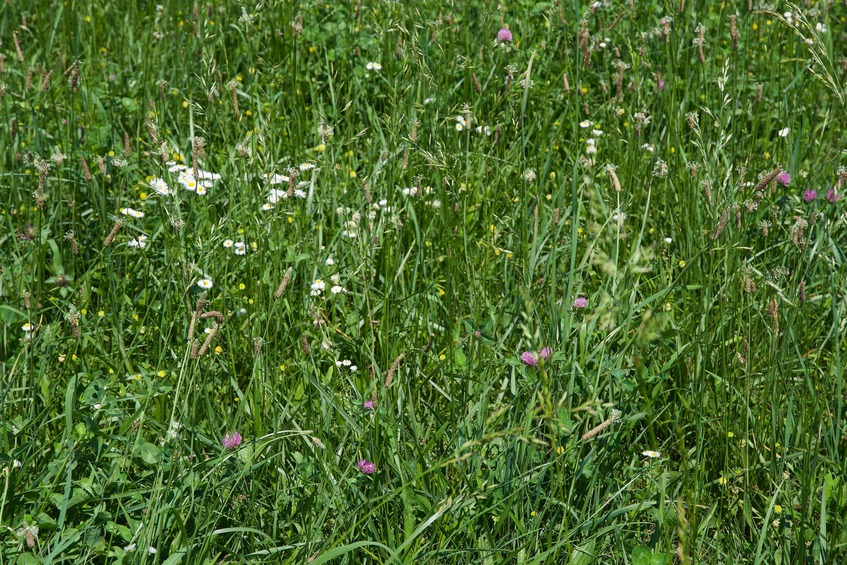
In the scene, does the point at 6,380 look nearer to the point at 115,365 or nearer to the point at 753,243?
the point at 115,365

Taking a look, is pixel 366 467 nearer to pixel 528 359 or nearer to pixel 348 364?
pixel 528 359

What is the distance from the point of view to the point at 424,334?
2438 millimetres

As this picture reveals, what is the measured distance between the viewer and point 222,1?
420 centimetres

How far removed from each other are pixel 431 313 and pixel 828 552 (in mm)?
1071

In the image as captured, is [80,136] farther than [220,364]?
Yes

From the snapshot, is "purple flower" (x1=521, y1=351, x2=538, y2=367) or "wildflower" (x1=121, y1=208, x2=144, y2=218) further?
"wildflower" (x1=121, y1=208, x2=144, y2=218)

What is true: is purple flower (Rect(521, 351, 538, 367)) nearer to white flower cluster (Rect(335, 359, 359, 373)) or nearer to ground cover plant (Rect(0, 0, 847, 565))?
ground cover plant (Rect(0, 0, 847, 565))

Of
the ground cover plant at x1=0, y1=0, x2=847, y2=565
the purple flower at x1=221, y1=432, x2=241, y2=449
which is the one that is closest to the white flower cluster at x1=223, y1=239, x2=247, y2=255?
the ground cover plant at x1=0, y1=0, x2=847, y2=565

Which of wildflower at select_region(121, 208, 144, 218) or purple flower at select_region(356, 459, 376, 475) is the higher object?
purple flower at select_region(356, 459, 376, 475)

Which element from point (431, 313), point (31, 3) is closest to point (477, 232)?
point (431, 313)

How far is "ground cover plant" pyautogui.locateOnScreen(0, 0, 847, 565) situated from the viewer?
1812mm

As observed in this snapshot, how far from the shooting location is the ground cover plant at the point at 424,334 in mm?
1812

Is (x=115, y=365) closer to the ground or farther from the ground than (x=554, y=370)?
closer to the ground

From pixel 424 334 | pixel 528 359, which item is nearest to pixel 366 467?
pixel 528 359
